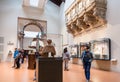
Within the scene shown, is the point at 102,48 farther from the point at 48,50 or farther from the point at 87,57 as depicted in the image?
the point at 48,50

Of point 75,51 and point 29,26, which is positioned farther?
point 29,26

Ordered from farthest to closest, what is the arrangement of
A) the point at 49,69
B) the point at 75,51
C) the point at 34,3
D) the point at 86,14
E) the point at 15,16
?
the point at 34,3 → the point at 15,16 → the point at 75,51 → the point at 86,14 → the point at 49,69

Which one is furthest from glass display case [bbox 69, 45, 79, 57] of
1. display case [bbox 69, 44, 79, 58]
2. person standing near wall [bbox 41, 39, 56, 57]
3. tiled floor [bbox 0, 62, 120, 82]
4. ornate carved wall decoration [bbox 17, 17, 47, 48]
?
person standing near wall [bbox 41, 39, 56, 57]

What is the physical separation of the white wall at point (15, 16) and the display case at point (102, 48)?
10.1 meters

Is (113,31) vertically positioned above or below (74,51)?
above

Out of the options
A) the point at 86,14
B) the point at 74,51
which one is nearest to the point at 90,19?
the point at 86,14

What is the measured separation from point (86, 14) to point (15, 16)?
10.2m

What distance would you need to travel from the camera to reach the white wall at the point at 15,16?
684 inches

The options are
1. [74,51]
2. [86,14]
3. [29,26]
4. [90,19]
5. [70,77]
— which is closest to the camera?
[70,77]

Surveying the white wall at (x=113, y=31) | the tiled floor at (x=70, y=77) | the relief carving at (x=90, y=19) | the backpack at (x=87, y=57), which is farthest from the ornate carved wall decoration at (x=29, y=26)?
the backpack at (x=87, y=57)

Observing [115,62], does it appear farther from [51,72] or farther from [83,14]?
[51,72]

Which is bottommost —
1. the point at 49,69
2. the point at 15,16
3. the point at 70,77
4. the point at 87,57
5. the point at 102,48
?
the point at 70,77

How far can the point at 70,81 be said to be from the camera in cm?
558

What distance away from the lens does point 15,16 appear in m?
18.0
